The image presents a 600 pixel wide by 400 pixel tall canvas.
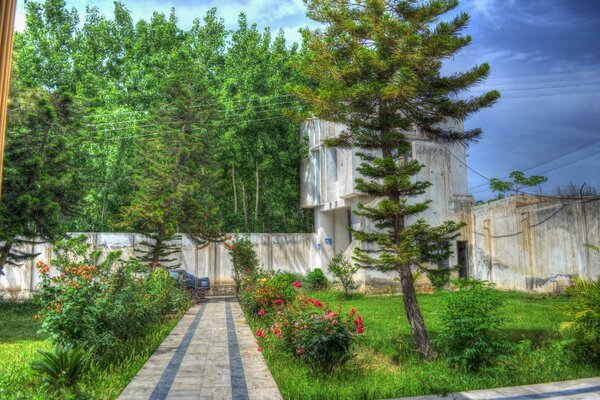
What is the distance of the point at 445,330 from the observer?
19.5ft

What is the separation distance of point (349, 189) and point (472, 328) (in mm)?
13499

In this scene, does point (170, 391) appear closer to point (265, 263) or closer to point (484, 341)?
point (484, 341)

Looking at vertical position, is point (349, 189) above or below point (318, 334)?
above

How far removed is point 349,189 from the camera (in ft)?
62.4

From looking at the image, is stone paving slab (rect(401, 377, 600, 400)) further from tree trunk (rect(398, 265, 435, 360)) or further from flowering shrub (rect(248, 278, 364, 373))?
tree trunk (rect(398, 265, 435, 360))

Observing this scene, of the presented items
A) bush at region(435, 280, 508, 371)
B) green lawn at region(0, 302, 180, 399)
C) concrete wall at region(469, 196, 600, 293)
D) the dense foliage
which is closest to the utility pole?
green lawn at region(0, 302, 180, 399)

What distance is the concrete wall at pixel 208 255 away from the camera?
1844 centimetres

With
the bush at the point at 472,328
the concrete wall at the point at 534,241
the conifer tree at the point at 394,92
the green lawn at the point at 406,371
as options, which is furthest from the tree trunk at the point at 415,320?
the concrete wall at the point at 534,241

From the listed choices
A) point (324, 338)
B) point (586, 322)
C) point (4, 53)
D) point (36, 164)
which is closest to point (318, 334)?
point (324, 338)

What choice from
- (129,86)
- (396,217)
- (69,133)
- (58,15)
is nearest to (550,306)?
(396,217)

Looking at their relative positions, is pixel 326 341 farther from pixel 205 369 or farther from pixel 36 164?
pixel 36 164

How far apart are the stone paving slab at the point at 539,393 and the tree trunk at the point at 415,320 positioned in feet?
6.43

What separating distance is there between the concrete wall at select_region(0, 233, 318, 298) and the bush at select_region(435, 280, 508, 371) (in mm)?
12939

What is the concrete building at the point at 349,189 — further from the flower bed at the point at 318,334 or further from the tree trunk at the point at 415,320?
the flower bed at the point at 318,334
